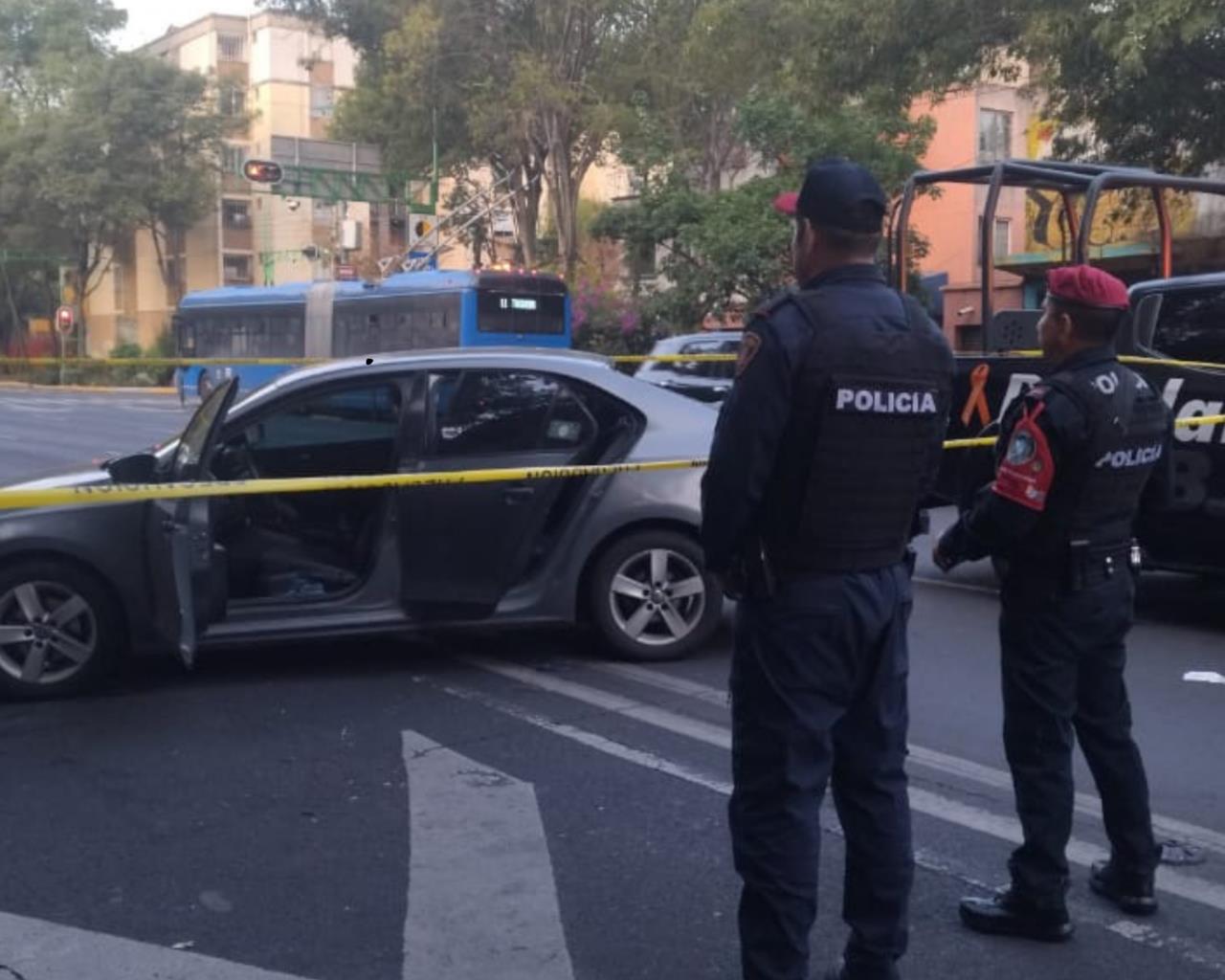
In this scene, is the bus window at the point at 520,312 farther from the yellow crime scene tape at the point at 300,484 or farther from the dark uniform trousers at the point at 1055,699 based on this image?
the dark uniform trousers at the point at 1055,699

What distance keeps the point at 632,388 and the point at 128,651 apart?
264 centimetres

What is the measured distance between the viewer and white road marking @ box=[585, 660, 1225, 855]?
5.13 m

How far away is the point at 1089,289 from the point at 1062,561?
0.72 meters

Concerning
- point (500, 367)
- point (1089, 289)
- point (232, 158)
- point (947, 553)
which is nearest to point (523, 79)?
point (500, 367)

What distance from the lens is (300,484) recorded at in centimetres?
668

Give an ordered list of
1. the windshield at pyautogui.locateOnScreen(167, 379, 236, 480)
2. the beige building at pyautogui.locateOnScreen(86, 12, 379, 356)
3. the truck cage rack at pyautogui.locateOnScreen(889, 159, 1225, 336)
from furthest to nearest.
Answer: the beige building at pyautogui.locateOnScreen(86, 12, 379, 356)
the truck cage rack at pyautogui.locateOnScreen(889, 159, 1225, 336)
the windshield at pyautogui.locateOnScreen(167, 379, 236, 480)

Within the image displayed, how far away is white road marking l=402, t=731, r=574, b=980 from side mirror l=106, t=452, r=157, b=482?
6.25 feet

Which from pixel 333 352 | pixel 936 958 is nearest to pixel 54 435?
pixel 333 352

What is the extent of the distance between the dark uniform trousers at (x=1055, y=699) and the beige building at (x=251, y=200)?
50.8 metres

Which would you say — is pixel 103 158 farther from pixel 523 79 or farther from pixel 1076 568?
pixel 1076 568

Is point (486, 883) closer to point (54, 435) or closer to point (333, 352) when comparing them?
point (54, 435)

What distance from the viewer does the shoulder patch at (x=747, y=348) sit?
3.38m

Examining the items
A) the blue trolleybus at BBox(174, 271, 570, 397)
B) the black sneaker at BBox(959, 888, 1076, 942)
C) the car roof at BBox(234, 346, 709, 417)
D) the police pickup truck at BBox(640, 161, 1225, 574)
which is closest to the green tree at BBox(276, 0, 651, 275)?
the blue trolleybus at BBox(174, 271, 570, 397)

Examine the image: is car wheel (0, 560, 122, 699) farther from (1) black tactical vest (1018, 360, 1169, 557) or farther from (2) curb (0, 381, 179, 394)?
(2) curb (0, 381, 179, 394)
